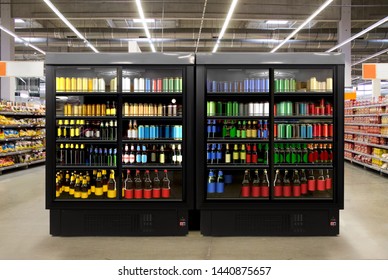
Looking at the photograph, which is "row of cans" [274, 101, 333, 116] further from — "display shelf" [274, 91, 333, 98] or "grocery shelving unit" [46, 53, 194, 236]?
"grocery shelving unit" [46, 53, 194, 236]

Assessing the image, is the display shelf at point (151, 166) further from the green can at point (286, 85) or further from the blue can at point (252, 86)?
the green can at point (286, 85)

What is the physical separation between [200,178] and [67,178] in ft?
6.15

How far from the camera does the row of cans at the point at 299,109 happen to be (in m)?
5.93

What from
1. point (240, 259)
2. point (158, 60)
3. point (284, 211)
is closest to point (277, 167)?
point (284, 211)

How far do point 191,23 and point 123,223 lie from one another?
15.0 metres

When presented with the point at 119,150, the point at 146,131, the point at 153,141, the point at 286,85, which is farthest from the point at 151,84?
the point at 286,85

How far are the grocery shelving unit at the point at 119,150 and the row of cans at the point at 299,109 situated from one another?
126cm

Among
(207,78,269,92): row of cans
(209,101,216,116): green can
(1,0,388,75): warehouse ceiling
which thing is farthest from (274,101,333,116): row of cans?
(1,0,388,75): warehouse ceiling

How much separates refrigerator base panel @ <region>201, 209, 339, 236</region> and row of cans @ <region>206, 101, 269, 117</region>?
1.34 m

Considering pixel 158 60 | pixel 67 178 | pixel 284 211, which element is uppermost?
pixel 158 60

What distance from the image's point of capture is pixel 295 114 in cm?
600

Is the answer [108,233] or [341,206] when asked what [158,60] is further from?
[341,206]

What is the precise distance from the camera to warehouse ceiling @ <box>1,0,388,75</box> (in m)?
14.7

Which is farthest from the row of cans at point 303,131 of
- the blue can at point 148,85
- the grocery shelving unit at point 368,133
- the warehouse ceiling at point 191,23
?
the warehouse ceiling at point 191,23
